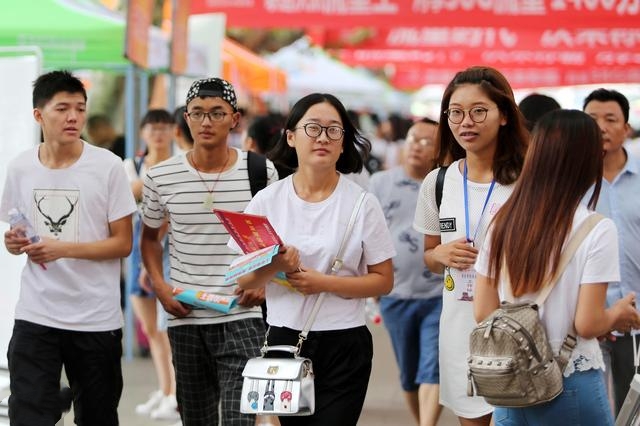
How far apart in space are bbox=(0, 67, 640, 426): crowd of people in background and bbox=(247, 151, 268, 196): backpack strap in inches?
0.4

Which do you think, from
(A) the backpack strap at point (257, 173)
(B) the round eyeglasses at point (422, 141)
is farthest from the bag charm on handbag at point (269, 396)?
(B) the round eyeglasses at point (422, 141)

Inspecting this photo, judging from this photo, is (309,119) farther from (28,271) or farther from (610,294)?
(610,294)

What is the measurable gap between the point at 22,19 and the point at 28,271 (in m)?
5.72

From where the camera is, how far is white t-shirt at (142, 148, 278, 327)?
598cm

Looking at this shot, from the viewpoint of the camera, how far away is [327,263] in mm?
5082

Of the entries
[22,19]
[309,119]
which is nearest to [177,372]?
[309,119]

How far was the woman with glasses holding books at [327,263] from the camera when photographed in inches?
200

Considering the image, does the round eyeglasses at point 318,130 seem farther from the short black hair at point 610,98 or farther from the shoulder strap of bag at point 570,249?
the short black hair at point 610,98

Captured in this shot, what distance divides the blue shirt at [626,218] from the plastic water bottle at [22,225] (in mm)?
2984

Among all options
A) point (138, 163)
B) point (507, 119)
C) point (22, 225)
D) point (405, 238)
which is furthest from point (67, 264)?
point (138, 163)

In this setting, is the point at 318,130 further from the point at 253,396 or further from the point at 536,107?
the point at 536,107

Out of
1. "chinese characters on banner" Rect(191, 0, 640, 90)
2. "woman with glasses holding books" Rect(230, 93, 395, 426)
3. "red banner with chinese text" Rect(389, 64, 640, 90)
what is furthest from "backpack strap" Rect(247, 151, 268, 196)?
"red banner with chinese text" Rect(389, 64, 640, 90)

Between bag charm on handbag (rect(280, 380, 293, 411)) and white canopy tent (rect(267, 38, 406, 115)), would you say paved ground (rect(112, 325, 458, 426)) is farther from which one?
white canopy tent (rect(267, 38, 406, 115))

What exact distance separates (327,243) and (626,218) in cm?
212
